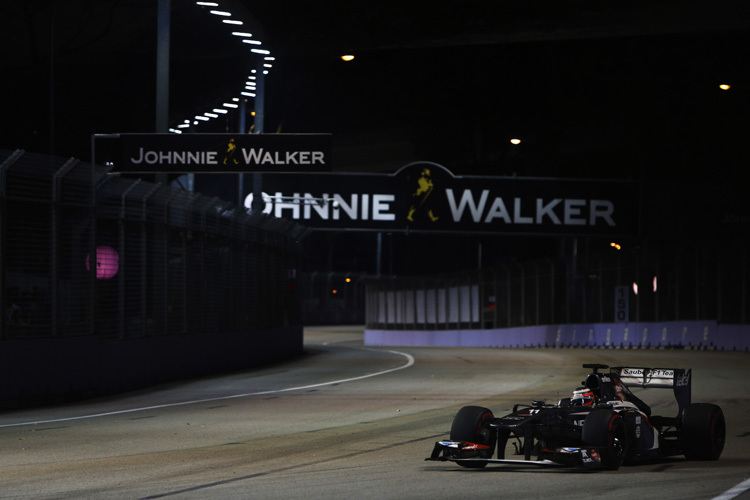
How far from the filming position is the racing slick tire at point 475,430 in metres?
10.8

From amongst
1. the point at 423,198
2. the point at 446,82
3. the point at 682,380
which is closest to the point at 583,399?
the point at 682,380

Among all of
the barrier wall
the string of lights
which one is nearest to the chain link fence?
the string of lights

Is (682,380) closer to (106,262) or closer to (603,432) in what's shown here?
(603,432)

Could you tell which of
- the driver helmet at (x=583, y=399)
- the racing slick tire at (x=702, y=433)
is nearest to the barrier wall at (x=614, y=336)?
the racing slick tire at (x=702, y=433)

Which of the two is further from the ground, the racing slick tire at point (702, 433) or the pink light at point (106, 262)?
the pink light at point (106, 262)

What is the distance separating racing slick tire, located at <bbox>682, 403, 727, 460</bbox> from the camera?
37.6ft

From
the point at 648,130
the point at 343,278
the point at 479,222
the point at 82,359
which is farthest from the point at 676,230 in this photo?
the point at 343,278

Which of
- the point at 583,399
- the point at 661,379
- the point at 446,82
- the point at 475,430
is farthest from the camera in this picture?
the point at 446,82

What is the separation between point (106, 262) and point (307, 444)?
9.38 m

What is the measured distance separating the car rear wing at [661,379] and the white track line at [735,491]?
1.92 metres

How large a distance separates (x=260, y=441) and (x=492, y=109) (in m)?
50.9

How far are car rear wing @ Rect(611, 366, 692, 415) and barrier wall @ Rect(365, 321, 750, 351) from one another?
24997 mm

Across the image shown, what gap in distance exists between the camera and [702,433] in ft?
37.6

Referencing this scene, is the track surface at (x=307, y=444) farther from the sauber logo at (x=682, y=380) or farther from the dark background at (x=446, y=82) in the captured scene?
the dark background at (x=446, y=82)
